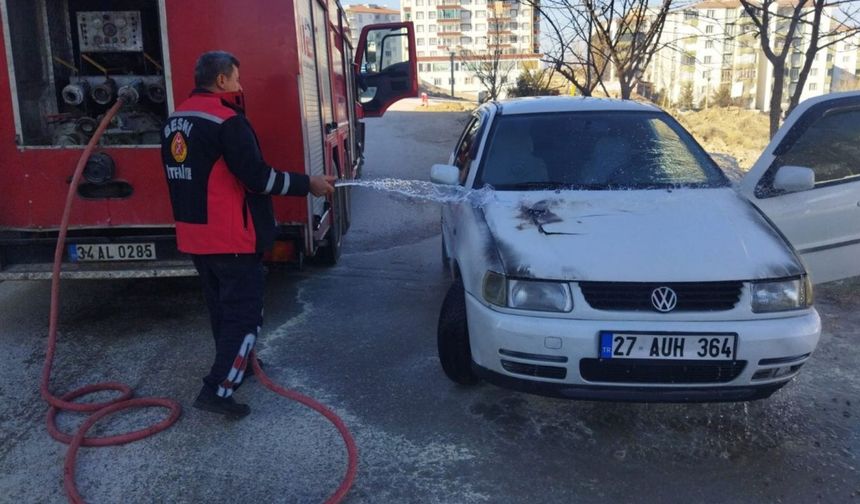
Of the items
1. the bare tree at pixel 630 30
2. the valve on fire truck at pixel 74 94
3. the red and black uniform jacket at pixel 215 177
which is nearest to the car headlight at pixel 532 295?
the red and black uniform jacket at pixel 215 177

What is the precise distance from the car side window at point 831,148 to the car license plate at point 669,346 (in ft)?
7.24

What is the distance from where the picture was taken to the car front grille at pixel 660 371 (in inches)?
122

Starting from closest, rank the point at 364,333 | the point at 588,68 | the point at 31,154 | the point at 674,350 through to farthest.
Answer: the point at 674,350, the point at 31,154, the point at 364,333, the point at 588,68

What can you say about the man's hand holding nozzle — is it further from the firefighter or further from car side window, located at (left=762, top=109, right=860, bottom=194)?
car side window, located at (left=762, top=109, right=860, bottom=194)

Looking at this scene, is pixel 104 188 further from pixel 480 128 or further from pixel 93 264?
pixel 480 128

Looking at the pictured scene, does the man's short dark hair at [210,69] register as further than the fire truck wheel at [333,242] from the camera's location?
No

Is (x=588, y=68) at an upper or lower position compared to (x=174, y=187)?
A: upper

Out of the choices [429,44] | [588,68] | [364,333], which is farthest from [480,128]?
[429,44]

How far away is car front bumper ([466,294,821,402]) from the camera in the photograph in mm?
3094

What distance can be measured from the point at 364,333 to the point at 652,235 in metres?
2.39

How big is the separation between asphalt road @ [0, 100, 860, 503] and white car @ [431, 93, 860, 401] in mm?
354

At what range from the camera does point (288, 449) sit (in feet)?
11.2

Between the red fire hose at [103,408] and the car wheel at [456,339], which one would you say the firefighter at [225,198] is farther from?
the car wheel at [456,339]

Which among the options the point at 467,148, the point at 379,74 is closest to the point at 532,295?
the point at 467,148
